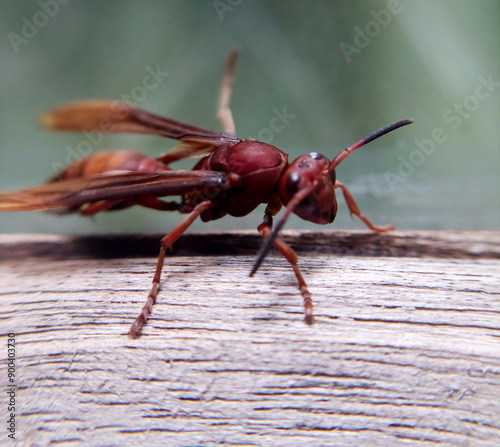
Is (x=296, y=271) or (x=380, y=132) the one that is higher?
(x=380, y=132)

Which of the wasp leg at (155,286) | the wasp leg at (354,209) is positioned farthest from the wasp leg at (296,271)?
the wasp leg at (354,209)

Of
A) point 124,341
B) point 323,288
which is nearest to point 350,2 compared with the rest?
point 323,288

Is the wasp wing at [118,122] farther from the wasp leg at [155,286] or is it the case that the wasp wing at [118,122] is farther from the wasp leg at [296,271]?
the wasp leg at [296,271]

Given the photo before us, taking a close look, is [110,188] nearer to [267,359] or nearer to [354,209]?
[267,359]

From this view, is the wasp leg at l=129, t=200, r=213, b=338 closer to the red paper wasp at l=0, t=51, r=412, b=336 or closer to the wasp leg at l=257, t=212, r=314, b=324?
the red paper wasp at l=0, t=51, r=412, b=336

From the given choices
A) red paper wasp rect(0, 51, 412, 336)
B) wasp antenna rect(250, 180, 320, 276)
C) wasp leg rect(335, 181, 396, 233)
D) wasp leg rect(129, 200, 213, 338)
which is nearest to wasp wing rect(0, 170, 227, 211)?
red paper wasp rect(0, 51, 412, 336)

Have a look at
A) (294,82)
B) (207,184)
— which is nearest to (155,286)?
(207,184)
